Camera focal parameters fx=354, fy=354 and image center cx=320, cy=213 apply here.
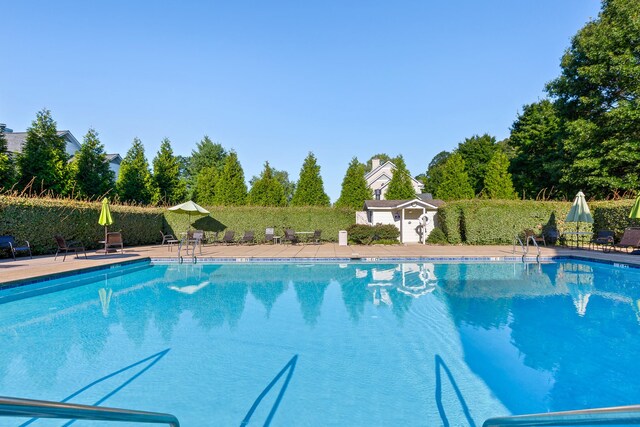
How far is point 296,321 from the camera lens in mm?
7000

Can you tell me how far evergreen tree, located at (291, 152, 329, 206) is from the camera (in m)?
26.5

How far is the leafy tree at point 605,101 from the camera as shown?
19.2 m

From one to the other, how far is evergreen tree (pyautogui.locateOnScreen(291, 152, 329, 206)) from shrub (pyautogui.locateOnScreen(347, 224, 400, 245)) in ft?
18.6

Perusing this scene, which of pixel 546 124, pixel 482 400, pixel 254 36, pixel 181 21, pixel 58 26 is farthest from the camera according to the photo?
pixel 546 124

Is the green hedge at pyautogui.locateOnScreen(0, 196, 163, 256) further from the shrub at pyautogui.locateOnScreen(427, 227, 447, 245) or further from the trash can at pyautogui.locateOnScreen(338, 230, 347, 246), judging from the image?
the shrub at pyautogui.locateOnScreen(427, 227, 447, 245)

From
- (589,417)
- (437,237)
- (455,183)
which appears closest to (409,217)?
(437,237)

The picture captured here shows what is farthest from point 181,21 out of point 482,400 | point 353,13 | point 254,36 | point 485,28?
point 482,400

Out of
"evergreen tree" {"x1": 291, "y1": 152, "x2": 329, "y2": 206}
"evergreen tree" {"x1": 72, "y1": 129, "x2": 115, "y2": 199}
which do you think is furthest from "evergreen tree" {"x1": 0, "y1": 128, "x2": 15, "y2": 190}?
"evergreen tree" {"x1": 291, "y1": 152, "x2": 329, "y2": 206}

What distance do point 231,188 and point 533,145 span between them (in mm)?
26157

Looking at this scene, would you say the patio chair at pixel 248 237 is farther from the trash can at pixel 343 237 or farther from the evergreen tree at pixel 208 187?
the evergreen tree at pixel 208 187

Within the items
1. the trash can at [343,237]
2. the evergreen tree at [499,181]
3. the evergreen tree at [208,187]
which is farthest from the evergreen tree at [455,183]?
the evergreen tree at [208,187]

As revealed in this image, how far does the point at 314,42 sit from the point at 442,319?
14.5m

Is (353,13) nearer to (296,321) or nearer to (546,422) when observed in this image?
(296,321)

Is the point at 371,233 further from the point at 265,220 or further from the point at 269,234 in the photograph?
the point at 265,220
